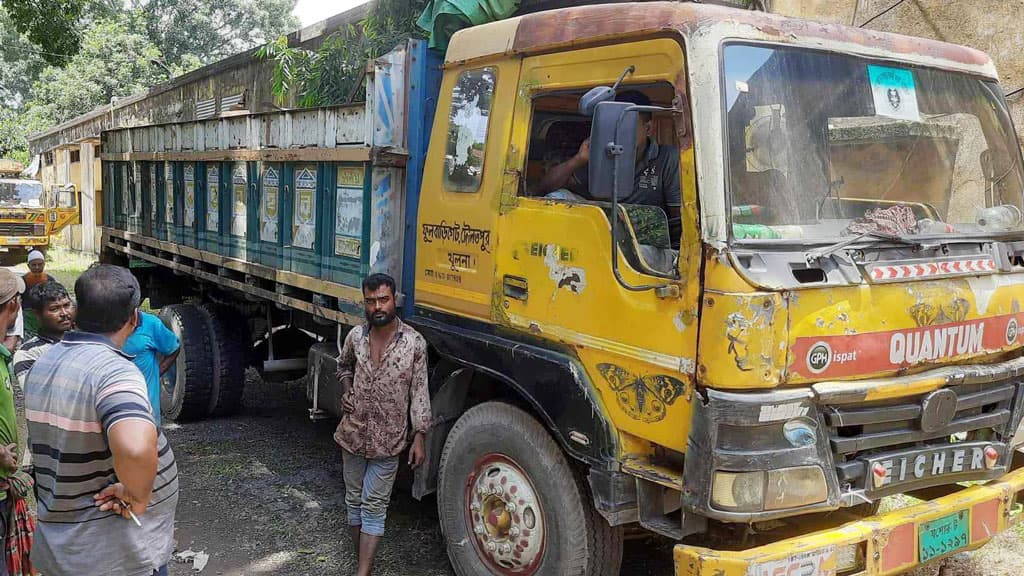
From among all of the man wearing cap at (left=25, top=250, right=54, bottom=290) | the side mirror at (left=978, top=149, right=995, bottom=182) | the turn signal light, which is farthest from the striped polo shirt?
the man wearing cap at (left=25, top=250, right=54, bottom=290)

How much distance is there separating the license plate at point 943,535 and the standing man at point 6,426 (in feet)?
10.5

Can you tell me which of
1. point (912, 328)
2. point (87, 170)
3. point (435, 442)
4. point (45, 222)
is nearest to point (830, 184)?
point (912, 328)

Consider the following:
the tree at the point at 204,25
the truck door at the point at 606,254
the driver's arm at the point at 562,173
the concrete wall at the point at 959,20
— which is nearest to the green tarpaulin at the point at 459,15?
the truck door at the point at 606,254

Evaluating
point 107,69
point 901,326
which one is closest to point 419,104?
point 901,326

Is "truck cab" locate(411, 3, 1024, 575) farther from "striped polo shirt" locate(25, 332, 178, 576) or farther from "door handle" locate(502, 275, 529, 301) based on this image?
"striped polo shirt" locate(25, 332, 178, 576)

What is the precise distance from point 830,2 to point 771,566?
5.54m

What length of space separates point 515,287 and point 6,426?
195 cm

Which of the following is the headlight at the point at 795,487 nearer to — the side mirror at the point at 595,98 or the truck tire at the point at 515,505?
the truck tire at the point at 515,505

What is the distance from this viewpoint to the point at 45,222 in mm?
19250

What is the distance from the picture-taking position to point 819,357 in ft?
8.80

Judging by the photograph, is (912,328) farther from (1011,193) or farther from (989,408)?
(1011,193)

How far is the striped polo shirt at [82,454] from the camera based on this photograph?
91.5 inches

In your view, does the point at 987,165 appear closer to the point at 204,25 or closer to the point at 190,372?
the point at 190,372

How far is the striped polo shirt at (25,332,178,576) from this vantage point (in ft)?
7.63
